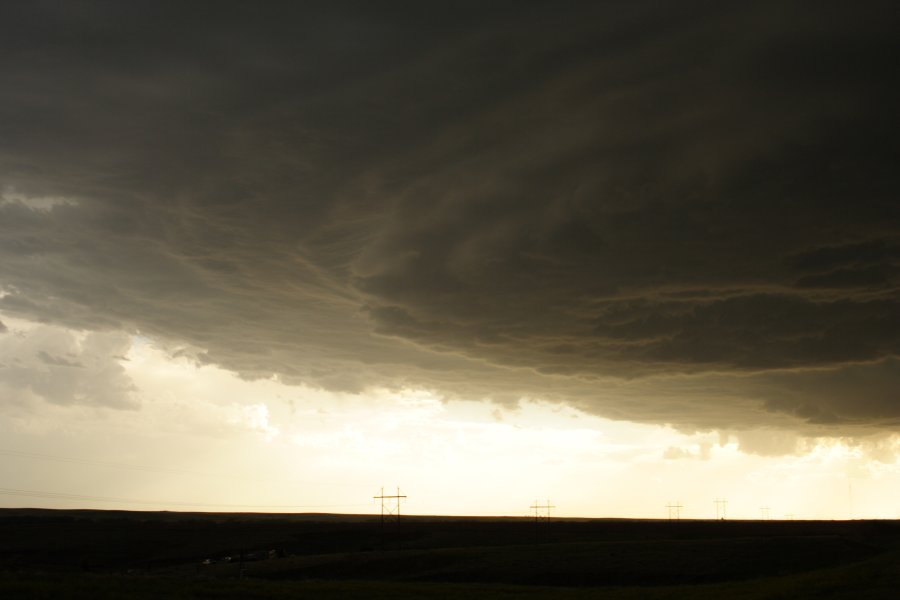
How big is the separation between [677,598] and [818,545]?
201 ft

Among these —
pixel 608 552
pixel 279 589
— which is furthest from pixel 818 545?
pixel 279 589

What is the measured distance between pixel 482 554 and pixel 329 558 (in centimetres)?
2150

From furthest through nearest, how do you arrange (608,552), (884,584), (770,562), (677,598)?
(608,552) → (770,562) → (677,598) → (884,584)

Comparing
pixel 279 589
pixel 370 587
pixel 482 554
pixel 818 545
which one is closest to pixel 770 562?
pixel 818 545

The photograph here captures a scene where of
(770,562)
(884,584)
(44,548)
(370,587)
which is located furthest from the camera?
(44,548)

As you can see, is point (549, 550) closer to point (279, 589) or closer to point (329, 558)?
point (329, 558)

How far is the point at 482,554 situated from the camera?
108m

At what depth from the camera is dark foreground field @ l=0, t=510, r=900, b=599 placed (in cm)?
6216

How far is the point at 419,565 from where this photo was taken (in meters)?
104

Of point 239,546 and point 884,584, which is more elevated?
point 884,584

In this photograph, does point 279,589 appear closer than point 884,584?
No

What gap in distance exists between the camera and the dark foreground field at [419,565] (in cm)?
6216

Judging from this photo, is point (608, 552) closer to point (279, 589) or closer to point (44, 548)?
point (279, 589)

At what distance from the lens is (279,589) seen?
64875mm
